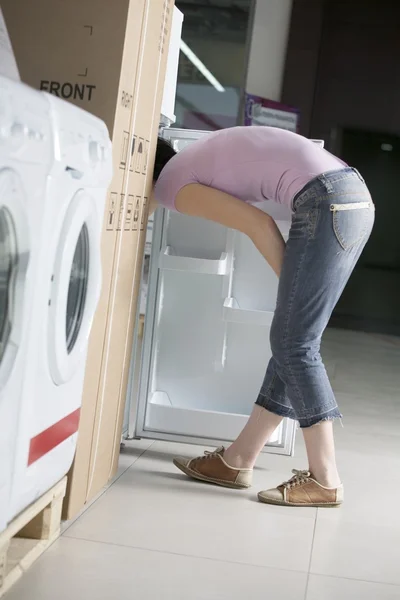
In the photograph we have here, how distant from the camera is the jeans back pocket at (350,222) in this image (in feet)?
7.47

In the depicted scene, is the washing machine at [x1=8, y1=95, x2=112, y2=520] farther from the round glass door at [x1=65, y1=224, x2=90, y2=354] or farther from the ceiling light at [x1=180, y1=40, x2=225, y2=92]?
the ceiling light at [x1=180, y1=40, x2=225, y2=92]

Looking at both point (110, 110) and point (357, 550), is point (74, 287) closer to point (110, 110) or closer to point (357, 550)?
point (110, 110)

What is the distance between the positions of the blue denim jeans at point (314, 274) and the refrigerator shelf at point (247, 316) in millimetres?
495

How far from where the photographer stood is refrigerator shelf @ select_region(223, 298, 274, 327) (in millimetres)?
2953

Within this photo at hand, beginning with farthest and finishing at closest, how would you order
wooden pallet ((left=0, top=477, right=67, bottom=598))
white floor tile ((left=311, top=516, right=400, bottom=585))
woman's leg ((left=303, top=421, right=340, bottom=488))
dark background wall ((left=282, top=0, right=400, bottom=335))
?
dark background wall ((left=282, top=0, right=400, bottom=335))
woman's leg ((left=303, top=421, right=340, bottom=488))
white floor tile ((left=311, top=516, right=400, bottom=585))
wooden pallet ((left=0, top=477, right=67, bottom=598))

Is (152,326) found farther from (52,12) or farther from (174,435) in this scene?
(52,12)

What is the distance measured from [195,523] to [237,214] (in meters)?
0.81

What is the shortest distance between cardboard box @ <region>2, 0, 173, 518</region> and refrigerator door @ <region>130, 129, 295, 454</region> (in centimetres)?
51

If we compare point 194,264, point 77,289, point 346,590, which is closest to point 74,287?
point 77,289

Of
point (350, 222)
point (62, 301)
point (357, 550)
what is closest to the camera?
point (62, 301)

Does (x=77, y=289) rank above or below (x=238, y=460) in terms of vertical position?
above

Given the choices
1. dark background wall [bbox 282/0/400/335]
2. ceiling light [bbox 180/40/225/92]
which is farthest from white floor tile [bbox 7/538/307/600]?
dark background wall [bbox 282/0/400/335]

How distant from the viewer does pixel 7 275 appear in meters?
1.46

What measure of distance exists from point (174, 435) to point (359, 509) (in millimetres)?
752
